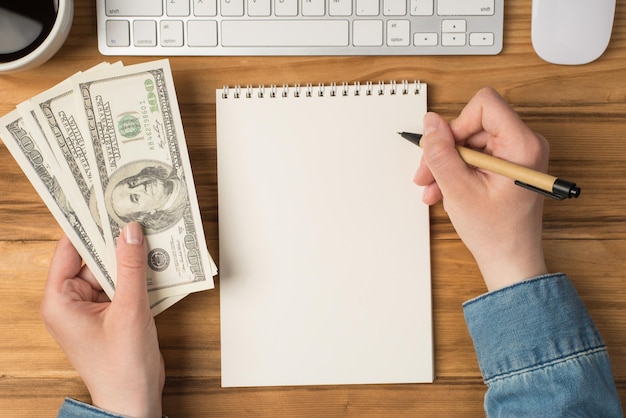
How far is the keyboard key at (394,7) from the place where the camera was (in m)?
0.73

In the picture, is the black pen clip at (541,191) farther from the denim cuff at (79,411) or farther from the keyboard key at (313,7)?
the denim cuff at (79,411)

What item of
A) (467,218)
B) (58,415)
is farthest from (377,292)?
(58,415)

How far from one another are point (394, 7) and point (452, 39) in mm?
81

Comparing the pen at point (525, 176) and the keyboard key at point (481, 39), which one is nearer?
the pen at point (525, 176)

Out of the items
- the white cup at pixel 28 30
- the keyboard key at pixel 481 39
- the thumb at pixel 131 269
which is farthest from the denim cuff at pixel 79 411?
the keyboard key at pixel 481 39

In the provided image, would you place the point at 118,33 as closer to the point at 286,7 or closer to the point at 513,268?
the point at 286,7

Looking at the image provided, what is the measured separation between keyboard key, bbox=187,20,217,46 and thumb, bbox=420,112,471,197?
288 millimetres

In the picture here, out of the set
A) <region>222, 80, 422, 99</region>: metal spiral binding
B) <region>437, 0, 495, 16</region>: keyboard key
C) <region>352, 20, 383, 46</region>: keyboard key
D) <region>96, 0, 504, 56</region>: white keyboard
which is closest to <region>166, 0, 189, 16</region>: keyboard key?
<region>96, 0, 504, 56</region>: white keyboard

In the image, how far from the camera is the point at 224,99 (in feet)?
2.44

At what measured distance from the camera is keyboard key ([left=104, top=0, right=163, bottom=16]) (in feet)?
2.36

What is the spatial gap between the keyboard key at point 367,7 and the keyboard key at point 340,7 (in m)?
0.01

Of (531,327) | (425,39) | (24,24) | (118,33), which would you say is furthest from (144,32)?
(531,327)

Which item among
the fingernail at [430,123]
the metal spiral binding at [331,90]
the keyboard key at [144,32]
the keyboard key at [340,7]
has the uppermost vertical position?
the keyboard key at [340,7]

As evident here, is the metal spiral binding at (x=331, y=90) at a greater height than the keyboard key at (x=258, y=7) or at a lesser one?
lesser
